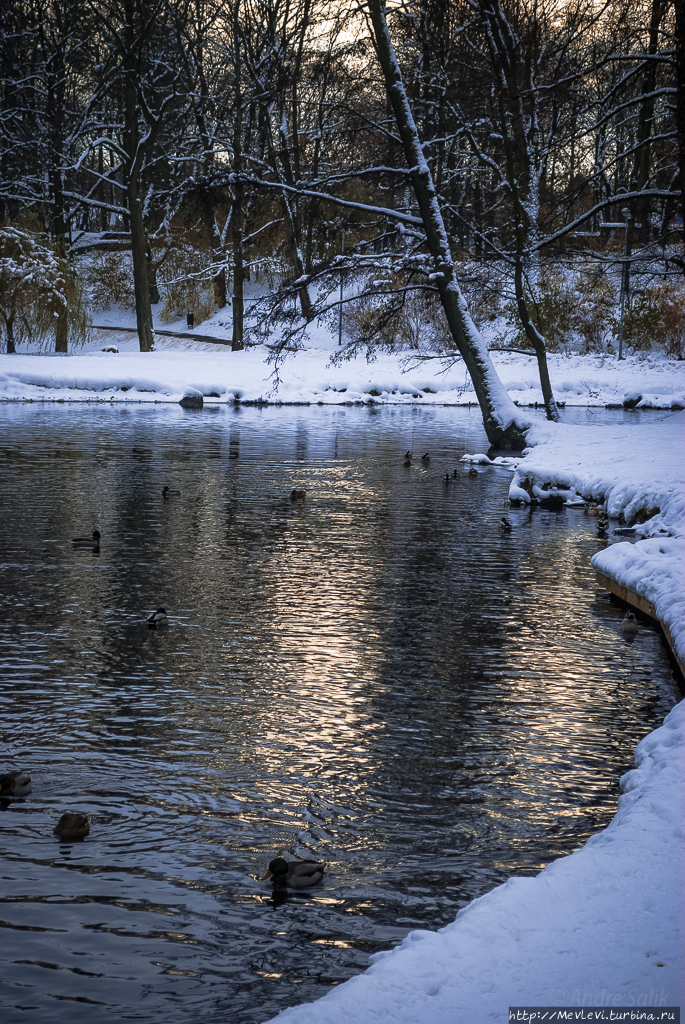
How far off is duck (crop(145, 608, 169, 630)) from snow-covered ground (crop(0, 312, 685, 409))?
26022 mm

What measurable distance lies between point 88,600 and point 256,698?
334 cm

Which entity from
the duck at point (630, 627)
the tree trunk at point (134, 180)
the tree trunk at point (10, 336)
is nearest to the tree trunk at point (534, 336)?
the duck at point (630, 627)

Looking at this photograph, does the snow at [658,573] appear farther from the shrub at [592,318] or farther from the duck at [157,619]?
the shrub at [592,318]

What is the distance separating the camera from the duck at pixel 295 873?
4934 millimetres

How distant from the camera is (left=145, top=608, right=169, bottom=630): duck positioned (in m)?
9.20

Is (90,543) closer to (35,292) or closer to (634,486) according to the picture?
(634,486)

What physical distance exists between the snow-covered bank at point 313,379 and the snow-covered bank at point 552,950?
103 ft

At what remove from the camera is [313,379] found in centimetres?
3878

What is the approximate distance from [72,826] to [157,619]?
3.95 metres

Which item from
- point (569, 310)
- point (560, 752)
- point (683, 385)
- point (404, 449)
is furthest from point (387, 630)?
point (569, 310)

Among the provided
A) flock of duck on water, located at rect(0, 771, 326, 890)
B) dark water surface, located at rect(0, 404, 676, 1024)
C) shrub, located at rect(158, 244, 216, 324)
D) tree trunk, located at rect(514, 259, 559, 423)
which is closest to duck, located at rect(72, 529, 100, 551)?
dark water surface, located at rect(0, 404, 676, 1024)

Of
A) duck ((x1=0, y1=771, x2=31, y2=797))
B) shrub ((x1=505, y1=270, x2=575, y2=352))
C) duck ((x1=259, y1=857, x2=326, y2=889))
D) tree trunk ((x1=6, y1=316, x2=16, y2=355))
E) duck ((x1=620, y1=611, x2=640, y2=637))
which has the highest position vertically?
shrub ((x1=505, y1=270, x2=575, y2=352))

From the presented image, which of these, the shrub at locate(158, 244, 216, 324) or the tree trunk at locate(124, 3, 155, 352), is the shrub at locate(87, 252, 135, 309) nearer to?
the shrub at locate(158, 244, 216, 324)

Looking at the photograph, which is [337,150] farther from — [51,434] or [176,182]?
[176,182]
